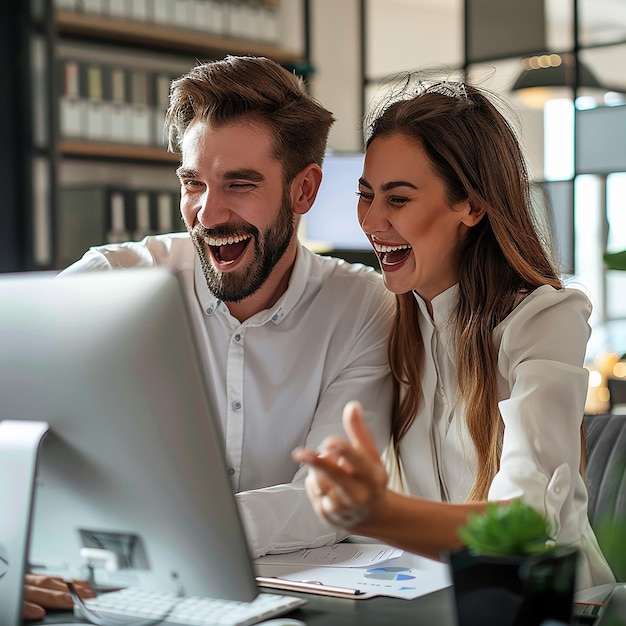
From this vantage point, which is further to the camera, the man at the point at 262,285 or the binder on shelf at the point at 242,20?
the binder on shelf at the point at 242,20

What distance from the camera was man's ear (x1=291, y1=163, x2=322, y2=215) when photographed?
189 centimetres

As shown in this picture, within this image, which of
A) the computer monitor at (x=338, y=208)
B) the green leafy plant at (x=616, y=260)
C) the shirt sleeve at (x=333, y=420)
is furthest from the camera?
the computer monitor at (x=338, y=208)

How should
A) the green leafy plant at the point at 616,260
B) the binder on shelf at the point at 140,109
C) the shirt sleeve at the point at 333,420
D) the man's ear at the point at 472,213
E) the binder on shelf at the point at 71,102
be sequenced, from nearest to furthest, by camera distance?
the green leafy plant at the point at 616,260 → the shirt sleeve at the point at 333,420 → the man's ear at the point at 472,213 → the binder on shelf at the point at 71,102 → the binder on shelf at the point at 140,109

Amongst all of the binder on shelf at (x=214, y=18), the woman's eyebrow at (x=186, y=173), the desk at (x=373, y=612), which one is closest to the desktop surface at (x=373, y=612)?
the desk at (x=373, y=612)

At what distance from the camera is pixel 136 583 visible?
922 mm

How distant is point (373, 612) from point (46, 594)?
36cm

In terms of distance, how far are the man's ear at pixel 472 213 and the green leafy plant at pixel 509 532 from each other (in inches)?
35.6

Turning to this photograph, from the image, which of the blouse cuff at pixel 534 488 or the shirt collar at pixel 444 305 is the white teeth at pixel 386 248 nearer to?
the shirt collar at pixel 444 305

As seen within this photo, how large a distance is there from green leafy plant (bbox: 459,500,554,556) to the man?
898 millimetres

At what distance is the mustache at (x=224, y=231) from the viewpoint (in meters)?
1.74

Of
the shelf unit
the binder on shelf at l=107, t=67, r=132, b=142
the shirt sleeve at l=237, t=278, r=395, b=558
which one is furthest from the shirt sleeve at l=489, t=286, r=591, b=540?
the binder on shelf at l=107, t=67, r=132, b=142

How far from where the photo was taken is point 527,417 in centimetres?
130

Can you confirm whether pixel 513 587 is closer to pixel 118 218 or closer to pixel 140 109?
pixel 118 218

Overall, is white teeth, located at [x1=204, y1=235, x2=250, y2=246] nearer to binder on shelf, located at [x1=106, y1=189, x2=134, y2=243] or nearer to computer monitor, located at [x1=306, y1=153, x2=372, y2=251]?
computer monitor, located at [x1=306, y1=153, x2=372, y2=251]
